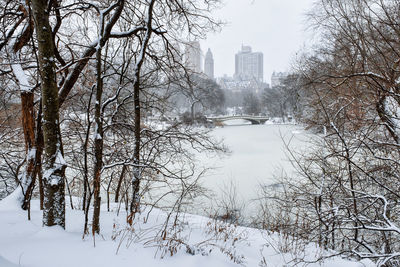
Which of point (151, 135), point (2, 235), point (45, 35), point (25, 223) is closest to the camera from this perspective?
point (2, 235)

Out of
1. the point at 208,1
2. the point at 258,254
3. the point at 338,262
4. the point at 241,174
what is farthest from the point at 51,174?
the point at 241,174

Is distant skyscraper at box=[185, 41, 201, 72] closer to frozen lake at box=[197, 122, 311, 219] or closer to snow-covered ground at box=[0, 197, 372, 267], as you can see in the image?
frozen lake at box=[197, 122, 311, 219]

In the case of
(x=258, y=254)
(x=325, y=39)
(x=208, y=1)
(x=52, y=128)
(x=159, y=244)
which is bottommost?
(x=258, y=254)

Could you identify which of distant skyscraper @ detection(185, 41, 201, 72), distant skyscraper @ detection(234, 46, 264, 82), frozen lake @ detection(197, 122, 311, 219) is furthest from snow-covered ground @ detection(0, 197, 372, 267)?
distant skyscraper @ detection(234, 46, 264, 82)

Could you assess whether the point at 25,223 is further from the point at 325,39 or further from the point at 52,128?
the point at 325,39

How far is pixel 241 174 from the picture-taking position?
11562mm

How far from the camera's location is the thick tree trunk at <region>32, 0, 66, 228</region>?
2260mm

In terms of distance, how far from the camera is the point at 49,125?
2.34m

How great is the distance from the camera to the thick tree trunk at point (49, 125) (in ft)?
7.41

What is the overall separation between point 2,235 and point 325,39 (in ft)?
21.4

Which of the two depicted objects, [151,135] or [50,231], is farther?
[151,135]

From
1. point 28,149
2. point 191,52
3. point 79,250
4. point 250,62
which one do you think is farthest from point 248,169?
point 250,62

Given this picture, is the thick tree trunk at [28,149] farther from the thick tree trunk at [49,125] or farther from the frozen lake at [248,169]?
the frozen lake at [248,169]

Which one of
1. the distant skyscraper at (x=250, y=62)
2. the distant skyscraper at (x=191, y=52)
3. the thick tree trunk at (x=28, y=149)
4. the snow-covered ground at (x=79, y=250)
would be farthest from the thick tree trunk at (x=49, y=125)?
the distant skyscraper at (x=250, y=62)
